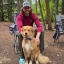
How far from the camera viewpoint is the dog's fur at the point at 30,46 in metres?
4.25

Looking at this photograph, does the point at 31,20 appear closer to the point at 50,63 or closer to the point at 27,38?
the point at 27,38

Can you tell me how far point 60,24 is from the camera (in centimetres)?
723

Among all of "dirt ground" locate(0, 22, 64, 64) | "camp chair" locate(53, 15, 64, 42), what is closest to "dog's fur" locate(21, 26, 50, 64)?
"dirt ground" locate(0, 22, 64, 64)

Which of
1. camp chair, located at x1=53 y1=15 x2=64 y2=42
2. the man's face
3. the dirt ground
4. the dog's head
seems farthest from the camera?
camp chair, located at x1=53 y1=15 x2=64 y2=42

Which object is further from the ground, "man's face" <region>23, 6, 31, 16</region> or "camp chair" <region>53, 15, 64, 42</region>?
"man's face" <region>23, 6, 31, 16</region>

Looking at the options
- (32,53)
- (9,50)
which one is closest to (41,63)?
(32,53)

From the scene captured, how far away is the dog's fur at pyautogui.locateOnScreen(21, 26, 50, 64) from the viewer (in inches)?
167

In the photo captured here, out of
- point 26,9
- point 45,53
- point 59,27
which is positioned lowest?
point 45,53

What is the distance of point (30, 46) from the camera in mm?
4438

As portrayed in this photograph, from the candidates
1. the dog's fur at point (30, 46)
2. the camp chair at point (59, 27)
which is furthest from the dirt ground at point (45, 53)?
the dog's fur at point (30, 46)

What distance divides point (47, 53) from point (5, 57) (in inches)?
48.4

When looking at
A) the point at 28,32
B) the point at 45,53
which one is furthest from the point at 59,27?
the point at 28,32

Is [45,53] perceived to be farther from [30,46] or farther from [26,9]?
[26,9]

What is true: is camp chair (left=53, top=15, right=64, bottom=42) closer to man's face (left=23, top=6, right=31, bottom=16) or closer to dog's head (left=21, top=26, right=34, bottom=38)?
man's face (left=23, top=6, right=31, bottom=16)
